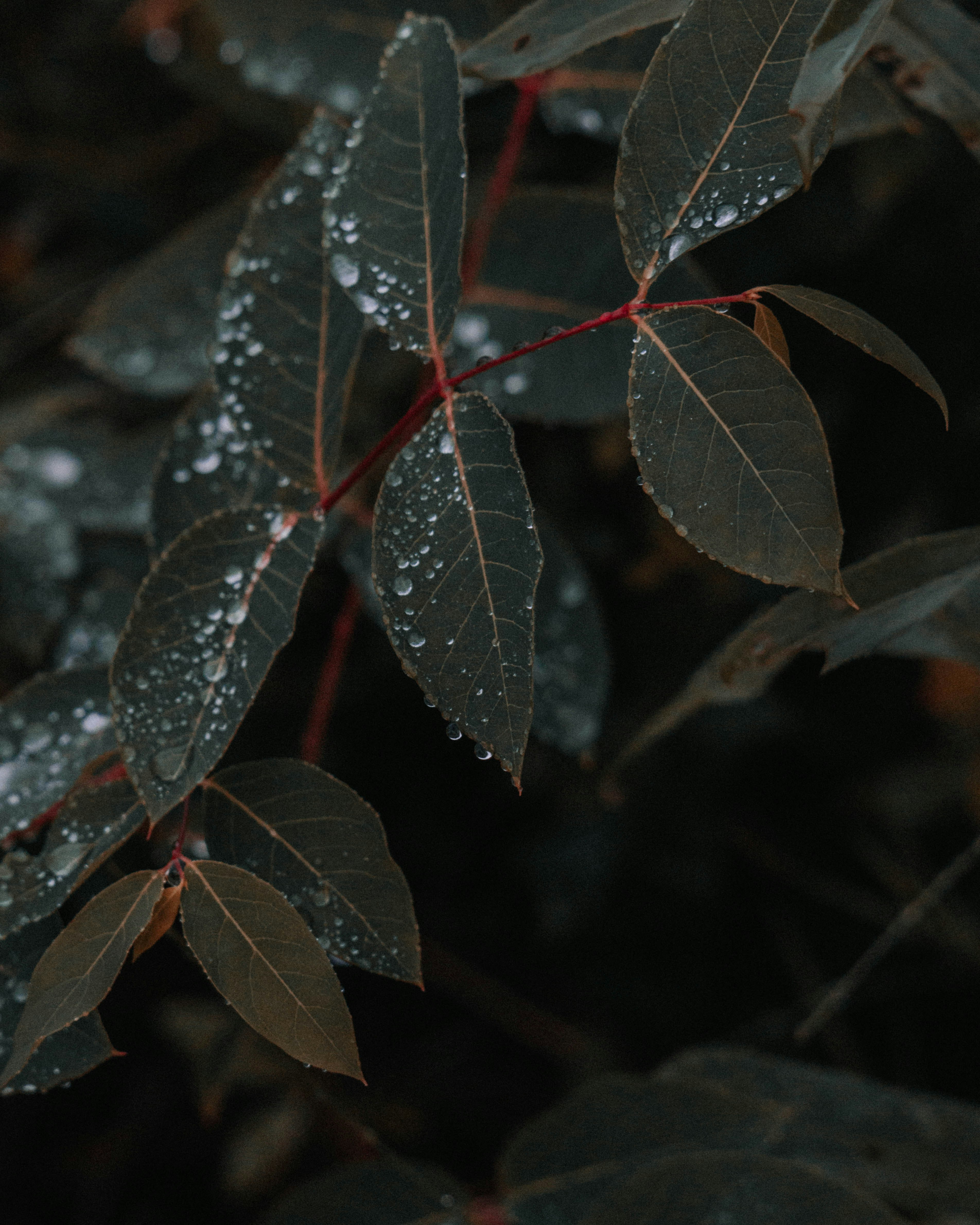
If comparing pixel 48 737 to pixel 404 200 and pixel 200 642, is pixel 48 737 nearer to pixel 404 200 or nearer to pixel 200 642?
pixel 200 642

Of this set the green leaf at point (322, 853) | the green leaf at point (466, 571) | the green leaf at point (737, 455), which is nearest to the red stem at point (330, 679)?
the green leaf at point (322, 853)

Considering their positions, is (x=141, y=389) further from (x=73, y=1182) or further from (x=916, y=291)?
(x=73, y=1182)

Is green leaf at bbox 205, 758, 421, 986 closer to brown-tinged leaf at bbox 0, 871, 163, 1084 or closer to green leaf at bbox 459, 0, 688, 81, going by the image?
brown-tinged leaf at bbox 0, 871, 163, 1084

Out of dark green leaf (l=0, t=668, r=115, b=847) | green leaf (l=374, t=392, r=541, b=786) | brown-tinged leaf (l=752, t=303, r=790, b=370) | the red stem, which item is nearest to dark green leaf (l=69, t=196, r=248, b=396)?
the red stem

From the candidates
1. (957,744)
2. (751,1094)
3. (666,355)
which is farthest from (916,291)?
(751,1094)

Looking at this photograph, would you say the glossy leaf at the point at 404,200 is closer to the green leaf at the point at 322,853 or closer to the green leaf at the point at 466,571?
the green leaf at the point at 466,571

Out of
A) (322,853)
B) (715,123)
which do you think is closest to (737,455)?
(715,123)
